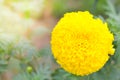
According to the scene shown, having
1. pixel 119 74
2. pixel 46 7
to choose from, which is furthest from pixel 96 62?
pixel 46 7

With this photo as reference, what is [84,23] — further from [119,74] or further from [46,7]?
[46,7]

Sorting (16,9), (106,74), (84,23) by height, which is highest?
(16,9)

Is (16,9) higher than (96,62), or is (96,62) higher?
(16,9)

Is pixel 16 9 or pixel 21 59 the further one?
pixel 16 9

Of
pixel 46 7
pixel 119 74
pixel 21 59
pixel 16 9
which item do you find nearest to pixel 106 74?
pixel 119 74

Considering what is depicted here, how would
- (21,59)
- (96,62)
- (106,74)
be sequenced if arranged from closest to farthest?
(96,62)
(106,74)
(21,59)

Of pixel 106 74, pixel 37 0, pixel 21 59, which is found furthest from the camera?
pixel 37 0

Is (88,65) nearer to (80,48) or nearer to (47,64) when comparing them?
(80,48)
